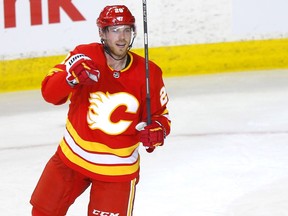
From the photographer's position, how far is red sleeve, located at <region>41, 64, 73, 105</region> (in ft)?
7.80

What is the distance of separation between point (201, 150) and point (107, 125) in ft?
5.90

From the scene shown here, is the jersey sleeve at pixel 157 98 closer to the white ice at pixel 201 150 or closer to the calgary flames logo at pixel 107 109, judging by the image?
the calgary flames logo at pixel 107 109

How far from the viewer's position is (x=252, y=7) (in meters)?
5.74

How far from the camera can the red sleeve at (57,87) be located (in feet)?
7.80

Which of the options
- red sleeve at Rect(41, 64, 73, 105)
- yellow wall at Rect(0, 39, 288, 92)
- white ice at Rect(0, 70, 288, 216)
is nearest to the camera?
red sleeve at Rect(41, 64, 73, 105)

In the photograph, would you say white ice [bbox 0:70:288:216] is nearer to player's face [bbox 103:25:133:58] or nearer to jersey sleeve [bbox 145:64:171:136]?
jersey sleeve [bbox 145:64:171:136]

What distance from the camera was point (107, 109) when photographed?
247cm

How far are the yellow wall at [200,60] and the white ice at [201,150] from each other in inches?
3.3

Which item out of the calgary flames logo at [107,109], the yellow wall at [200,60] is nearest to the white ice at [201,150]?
the yellow wall at [200,60]

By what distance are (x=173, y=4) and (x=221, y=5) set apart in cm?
35

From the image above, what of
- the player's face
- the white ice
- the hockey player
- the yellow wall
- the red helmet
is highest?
the red helmet

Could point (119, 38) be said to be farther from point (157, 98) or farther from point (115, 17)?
point (157, 98)

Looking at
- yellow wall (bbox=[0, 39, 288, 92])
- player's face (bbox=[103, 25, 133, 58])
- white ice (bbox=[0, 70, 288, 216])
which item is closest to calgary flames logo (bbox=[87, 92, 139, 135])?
player's face (bbox=[103, 25, 133, 58])

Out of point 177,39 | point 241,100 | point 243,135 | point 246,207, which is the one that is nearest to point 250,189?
point 246,207
